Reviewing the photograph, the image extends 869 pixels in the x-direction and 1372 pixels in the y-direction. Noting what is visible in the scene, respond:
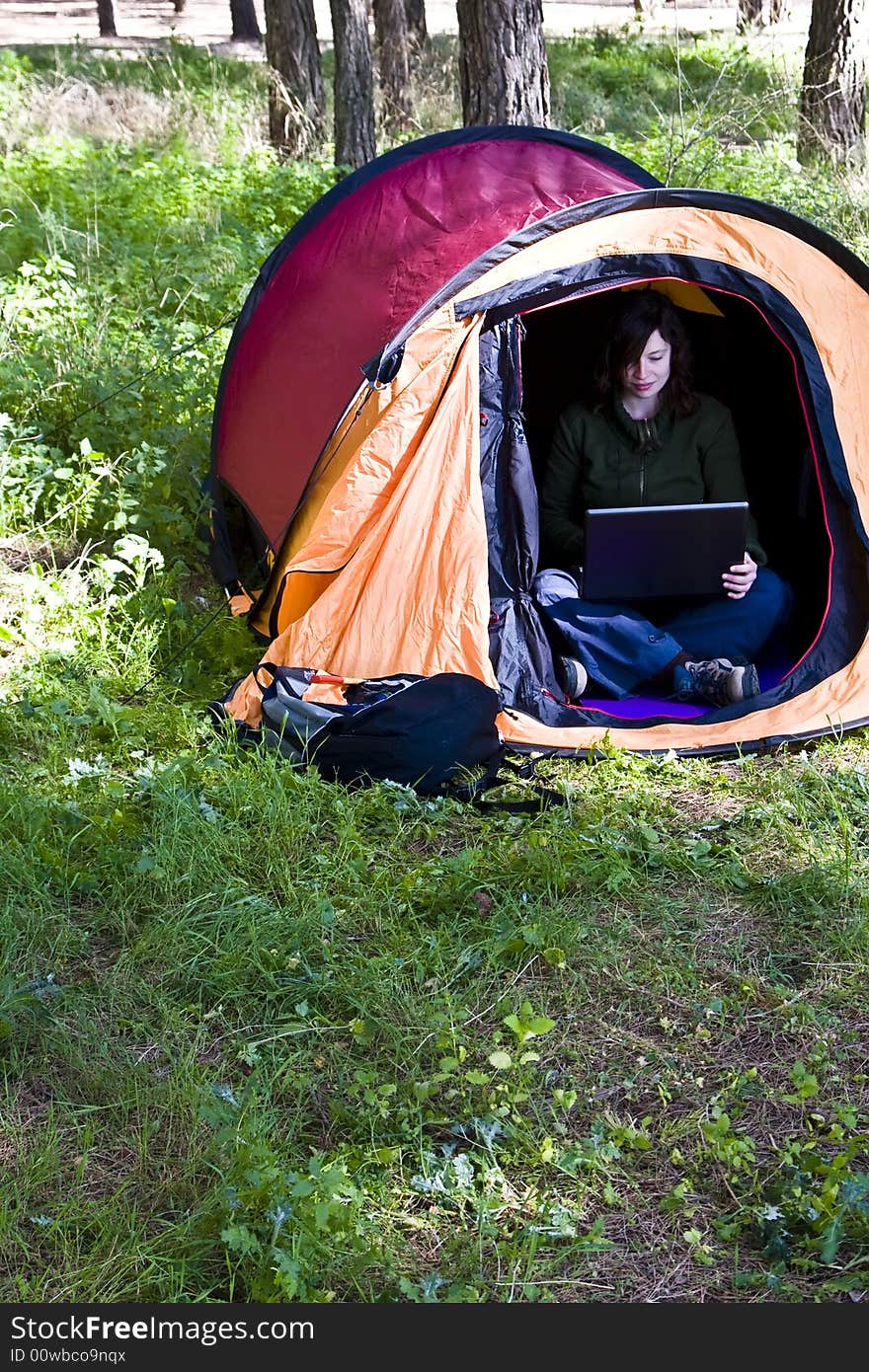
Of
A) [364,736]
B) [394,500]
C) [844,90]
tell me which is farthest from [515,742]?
[844,90]

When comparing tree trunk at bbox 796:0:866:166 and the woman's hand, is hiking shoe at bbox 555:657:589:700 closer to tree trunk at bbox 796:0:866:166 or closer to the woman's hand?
the woman's hand

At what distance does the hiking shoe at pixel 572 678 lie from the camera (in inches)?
165

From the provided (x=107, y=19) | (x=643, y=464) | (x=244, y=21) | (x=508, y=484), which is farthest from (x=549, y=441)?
(x=107, y=19)

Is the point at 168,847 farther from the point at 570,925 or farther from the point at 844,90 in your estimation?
the point at 844,90

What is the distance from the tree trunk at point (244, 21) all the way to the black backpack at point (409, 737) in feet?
70.0

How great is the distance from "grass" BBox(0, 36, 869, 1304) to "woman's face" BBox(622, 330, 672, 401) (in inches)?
52.7

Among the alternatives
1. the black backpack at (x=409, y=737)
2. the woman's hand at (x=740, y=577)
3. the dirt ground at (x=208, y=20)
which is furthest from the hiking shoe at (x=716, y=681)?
the dirt ground at (x=208, y=20)

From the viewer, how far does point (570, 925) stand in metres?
3.09

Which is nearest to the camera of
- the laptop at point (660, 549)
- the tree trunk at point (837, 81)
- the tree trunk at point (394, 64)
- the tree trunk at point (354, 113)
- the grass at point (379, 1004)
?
the grass at point (379, 1004)

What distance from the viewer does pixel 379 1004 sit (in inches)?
112

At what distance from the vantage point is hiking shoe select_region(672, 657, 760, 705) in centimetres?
409

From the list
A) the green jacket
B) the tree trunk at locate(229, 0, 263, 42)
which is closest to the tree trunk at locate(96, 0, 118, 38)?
the tree trunk at locate(229, 0, 263, 42)

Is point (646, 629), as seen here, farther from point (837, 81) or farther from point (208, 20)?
point (208, 20)

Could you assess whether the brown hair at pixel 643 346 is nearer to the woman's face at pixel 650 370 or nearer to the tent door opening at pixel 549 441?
the woman's face at pixel 650 370
